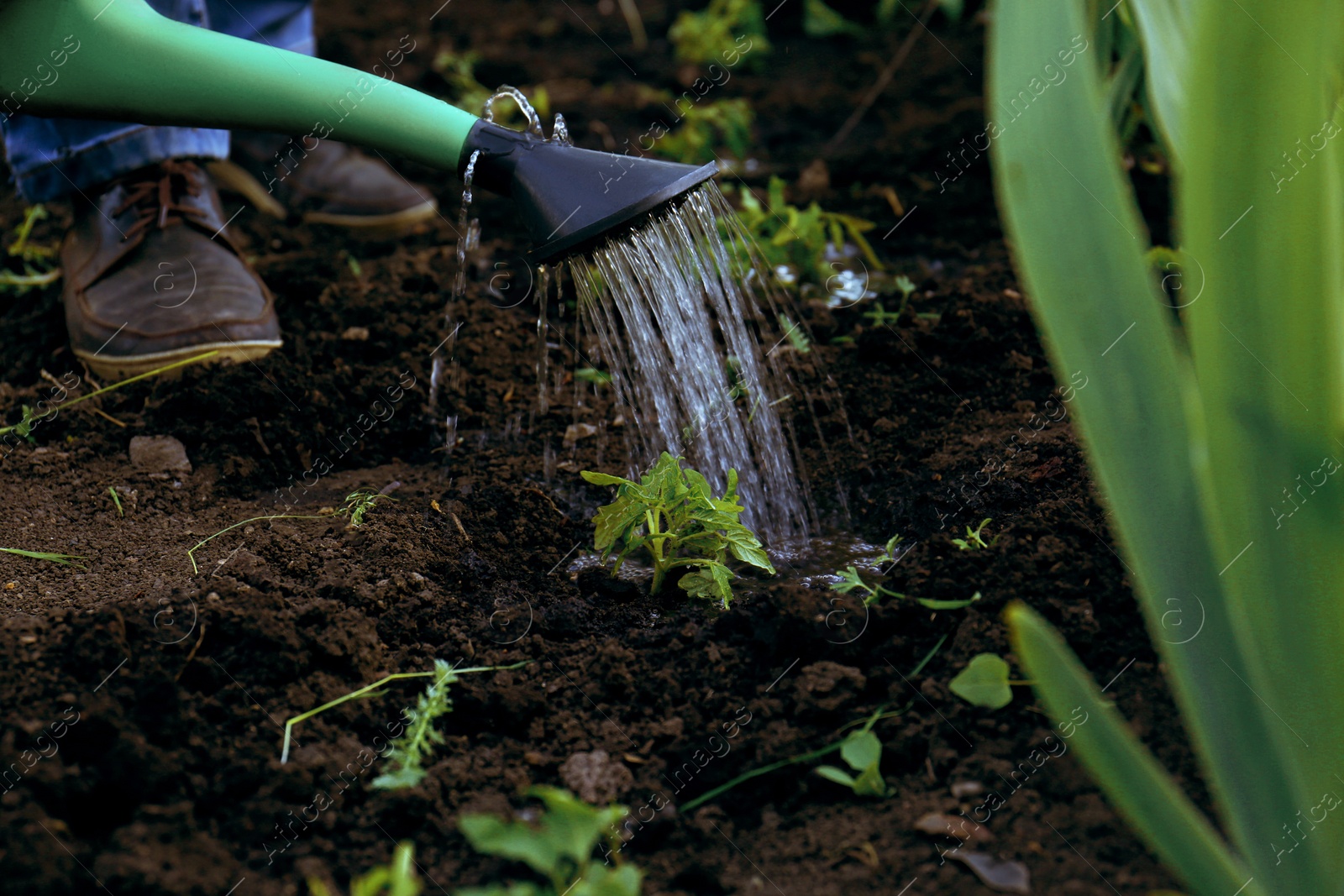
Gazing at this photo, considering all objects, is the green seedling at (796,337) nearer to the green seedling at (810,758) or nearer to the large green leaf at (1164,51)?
the large green leaf at (1164,51)

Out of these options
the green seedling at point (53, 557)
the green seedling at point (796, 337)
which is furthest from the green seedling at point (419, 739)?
the green seedling at point (796, 337)

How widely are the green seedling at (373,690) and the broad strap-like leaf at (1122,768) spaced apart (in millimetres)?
767

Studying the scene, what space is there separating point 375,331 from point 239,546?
707mm

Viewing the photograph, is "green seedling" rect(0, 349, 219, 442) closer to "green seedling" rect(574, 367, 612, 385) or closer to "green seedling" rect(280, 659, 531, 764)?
"green seedling" rect(574, 367, 612, 385)

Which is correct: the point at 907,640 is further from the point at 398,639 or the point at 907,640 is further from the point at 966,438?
the point at 398,639

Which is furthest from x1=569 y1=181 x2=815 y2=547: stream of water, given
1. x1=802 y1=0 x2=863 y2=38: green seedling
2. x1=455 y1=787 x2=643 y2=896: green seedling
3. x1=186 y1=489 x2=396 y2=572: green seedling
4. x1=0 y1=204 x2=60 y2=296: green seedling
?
x1=802 y1=0 x2=863 y2=38: green seedling

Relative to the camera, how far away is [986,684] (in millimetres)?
1222

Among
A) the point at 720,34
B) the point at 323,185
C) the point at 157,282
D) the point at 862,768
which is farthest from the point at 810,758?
the point at 720,34

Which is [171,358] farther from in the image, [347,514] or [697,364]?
[697,364]

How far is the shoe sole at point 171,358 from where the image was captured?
80.3 inches

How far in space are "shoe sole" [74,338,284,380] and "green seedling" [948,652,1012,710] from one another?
4.91 feet

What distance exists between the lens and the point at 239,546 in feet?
5.26

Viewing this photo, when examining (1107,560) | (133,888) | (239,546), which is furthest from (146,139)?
(1107,560)

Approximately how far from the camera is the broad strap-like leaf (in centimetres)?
75
